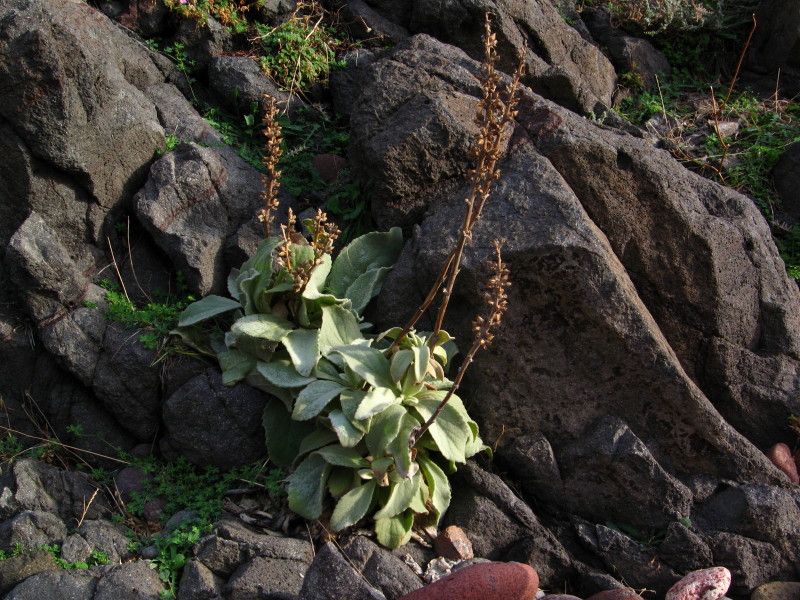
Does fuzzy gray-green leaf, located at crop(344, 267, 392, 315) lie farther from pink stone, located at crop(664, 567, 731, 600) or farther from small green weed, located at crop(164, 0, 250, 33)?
small green weed, located at crop(164, 0, 250, 33)

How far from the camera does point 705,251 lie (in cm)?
446

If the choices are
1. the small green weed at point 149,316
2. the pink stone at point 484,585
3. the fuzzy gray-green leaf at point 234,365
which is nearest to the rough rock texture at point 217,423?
the fuzzy gray-green leaf at point 234,365

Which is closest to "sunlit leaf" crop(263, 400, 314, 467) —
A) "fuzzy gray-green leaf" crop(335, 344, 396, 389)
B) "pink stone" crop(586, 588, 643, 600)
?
"fuzzy gray-green leaf" crop(335, 344, 396, 389)

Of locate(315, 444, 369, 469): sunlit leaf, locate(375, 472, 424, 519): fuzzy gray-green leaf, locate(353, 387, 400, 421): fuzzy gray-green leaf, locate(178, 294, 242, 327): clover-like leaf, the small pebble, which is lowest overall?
locate(375, 472, 424, 519): fuzzy gray-green leaf

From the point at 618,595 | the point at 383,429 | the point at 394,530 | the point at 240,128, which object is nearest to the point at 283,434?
the point at 383,429

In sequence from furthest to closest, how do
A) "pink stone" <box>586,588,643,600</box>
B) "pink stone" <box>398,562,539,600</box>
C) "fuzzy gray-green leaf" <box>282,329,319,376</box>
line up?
"fuzzy gray-green leaf" <box>282,329,319,376</box>, "pink stone" <box>586,588,643,600</box>, "pink stone" <box>398,562,539,600</box>

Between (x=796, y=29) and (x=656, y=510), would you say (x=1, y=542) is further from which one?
(x=796, y=29)

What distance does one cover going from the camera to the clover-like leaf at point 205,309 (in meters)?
4.34

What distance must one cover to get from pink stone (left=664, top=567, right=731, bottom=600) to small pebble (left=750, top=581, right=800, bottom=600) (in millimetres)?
245

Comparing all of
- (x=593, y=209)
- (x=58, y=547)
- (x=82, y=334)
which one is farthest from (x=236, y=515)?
(x=593, y=209)

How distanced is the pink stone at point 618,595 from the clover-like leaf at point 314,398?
1.60 m

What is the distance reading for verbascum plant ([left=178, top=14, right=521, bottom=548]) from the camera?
11.9 feet

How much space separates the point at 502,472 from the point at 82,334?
258 cm

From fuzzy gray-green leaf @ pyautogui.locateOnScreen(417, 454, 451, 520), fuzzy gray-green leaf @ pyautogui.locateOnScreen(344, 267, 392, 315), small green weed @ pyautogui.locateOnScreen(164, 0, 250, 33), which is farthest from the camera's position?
small green weed @ pyautogui.locateOnScreen(164, 0, 250, 33)
